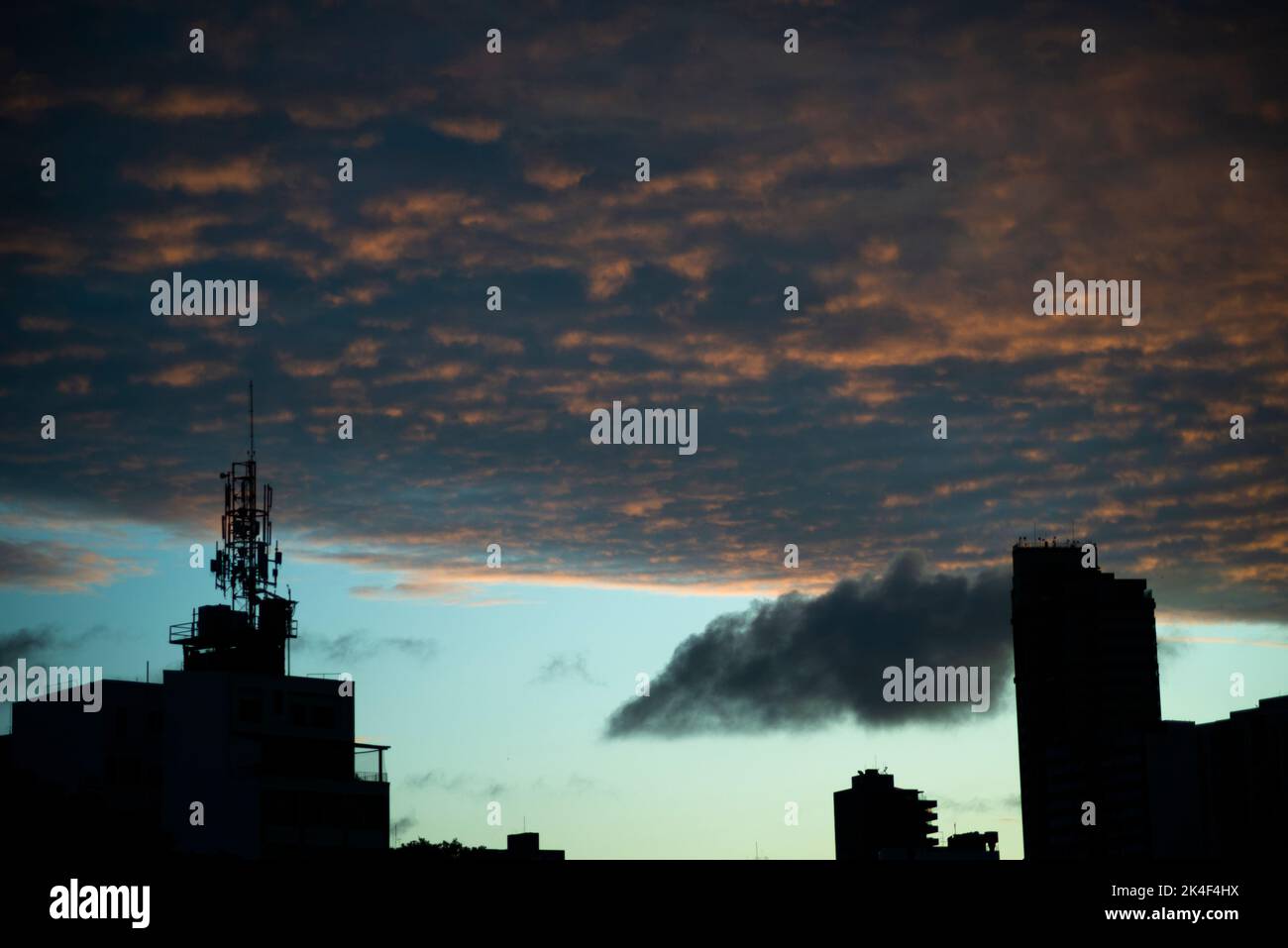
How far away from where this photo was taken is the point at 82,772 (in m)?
140

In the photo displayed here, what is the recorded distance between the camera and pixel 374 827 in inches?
5507

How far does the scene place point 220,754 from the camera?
137 metres

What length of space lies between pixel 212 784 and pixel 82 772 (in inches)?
492

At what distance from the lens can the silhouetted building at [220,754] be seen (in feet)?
440

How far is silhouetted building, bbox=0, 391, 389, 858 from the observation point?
440 ft
